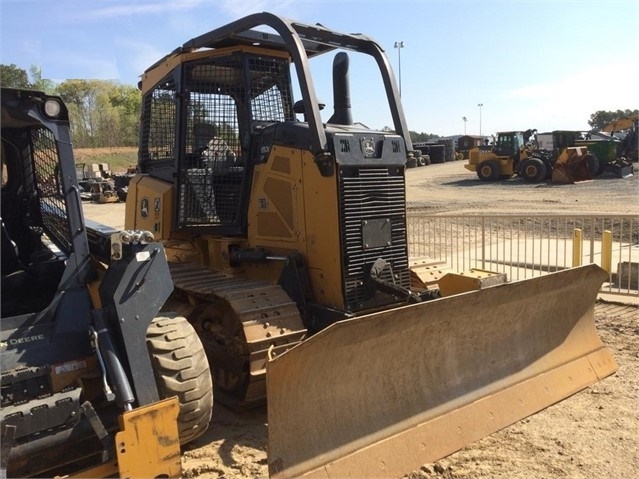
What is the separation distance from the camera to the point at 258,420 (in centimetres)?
448

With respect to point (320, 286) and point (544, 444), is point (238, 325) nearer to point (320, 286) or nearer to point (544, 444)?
point (320, 286)

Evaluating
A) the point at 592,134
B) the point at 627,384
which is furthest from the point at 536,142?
the point at 627,384

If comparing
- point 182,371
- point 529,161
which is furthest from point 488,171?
point 182,371

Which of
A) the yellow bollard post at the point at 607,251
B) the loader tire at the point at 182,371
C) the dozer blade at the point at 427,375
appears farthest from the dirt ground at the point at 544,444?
the yellow bollard post at the point at 607,251

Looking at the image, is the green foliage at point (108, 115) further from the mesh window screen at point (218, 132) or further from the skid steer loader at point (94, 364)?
the skid steer loader at point (94, 364)

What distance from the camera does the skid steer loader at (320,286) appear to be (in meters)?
3.68

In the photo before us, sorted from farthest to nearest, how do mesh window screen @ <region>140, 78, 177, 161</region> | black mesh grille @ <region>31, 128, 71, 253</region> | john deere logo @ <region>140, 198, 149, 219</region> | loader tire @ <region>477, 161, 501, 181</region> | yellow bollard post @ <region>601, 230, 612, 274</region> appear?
loader tire @ <region>477, 161, 501, 181</region> < yellow bollard post @ <region>601, 230, 612, 274</region> < john deere logo @ <region>140, 198, 149, 219</region> < mesh window screen @ <region>140, 78, 177, 161</region> < black mesh grille @ <region>31, 128, 71, 253</region>

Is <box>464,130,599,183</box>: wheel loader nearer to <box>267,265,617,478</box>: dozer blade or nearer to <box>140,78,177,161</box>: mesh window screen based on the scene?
<box>267,265,617,478</box>: dozer blade

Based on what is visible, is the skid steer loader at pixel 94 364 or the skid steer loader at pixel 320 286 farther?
the skid steer loader at pixel 320 286

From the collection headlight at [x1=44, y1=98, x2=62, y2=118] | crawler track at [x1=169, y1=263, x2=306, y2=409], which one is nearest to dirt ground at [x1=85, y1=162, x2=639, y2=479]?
crawler track at [x1=169, y1=263, x2=306, y2=409]

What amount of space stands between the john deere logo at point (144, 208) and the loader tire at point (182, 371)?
243 centimetres

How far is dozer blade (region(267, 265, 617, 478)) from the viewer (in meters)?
3.46

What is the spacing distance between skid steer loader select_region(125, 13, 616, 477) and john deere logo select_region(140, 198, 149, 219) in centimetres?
3

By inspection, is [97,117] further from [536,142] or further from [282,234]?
[282,234]
